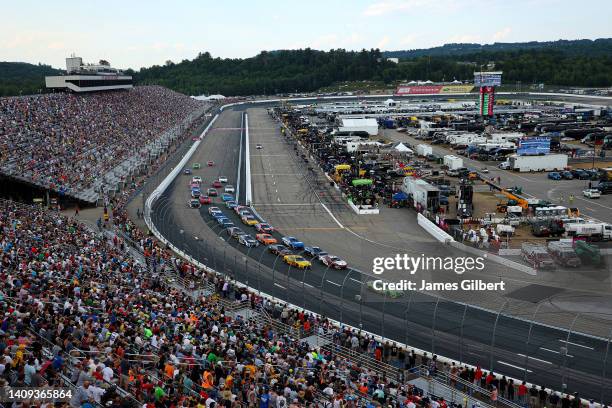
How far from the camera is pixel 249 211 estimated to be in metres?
44.0

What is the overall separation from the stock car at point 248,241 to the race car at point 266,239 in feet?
1.06

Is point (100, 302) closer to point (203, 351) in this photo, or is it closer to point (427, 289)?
point (203, 351)

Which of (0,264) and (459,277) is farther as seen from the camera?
(459,277)

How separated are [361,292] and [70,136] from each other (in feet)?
133

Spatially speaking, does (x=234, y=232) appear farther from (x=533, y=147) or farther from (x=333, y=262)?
(x=533, y=147)

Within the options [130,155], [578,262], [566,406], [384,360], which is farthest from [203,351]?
[130,155]

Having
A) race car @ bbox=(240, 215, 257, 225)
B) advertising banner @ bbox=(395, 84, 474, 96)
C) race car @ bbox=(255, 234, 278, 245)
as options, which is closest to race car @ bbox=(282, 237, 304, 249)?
race car @ bbox=(255, 234, 278, 245)

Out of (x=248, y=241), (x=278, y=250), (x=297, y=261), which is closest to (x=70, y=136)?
(x=248, y=241)

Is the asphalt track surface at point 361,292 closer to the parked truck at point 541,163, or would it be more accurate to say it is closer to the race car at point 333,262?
the race car at point 333,262

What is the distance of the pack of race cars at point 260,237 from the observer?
31.6m

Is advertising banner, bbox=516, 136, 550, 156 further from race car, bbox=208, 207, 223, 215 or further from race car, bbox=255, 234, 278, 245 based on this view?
race car, bbox=255, 234, 278, 245

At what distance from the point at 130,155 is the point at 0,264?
41882mm

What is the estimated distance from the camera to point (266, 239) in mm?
35688

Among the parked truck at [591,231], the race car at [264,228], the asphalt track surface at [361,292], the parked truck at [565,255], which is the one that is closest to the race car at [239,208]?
the asphalt track surface at [361,292]
